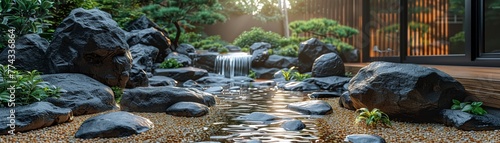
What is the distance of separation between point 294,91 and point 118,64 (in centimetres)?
453

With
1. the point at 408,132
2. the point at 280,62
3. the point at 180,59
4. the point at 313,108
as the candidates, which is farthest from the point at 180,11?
the point at 408,132

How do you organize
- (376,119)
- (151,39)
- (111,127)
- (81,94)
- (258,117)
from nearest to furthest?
(111,127) → (376,119) → (258,117) → (81,94) → (151,39)

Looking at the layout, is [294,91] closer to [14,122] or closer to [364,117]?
[364,117]

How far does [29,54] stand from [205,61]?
9.61 meters

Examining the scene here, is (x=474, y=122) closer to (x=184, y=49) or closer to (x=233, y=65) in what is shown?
(x=233, y=65)

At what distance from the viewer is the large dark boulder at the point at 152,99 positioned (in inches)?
262

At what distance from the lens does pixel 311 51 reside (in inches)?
546

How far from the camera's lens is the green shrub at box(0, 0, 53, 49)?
7.23 meters

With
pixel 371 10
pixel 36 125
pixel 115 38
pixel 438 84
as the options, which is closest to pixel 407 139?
pixel 438 84

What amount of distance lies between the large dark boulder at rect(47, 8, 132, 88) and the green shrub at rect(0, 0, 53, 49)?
68cm

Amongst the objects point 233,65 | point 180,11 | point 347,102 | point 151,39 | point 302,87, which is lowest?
point 302,87

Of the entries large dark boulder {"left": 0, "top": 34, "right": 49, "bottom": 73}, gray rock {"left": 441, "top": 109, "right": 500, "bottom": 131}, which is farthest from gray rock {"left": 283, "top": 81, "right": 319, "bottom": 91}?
large dark boulder {"left": 0, "top": 34, "right": 49, "bottom": 73}

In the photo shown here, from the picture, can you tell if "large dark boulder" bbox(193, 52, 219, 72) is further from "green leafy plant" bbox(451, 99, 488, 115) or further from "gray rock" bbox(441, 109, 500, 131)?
"gray rock" bbox(441, 109, 500, 131)

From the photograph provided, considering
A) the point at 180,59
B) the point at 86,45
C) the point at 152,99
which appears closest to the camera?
the point at 152,99
